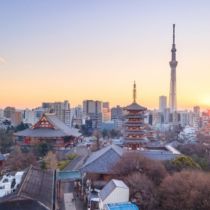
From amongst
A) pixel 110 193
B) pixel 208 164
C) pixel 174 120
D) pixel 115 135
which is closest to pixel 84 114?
pixel 174 120

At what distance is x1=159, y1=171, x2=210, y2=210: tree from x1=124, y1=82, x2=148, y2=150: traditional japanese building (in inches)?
521

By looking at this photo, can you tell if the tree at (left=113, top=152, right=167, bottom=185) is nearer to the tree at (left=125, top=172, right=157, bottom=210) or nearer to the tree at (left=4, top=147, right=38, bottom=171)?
the tree at (left=125, top=172, right=157, bottom=210)

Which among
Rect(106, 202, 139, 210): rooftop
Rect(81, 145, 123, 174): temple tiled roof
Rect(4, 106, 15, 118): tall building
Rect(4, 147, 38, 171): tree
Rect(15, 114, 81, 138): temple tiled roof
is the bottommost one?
Rect(106, 202, 139, 210): rooftop

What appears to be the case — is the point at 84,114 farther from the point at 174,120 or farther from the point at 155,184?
the point at 155,184

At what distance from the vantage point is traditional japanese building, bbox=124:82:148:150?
91.5 feet

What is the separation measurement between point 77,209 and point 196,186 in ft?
18.4

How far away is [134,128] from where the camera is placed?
28.6m

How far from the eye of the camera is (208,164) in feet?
69.2

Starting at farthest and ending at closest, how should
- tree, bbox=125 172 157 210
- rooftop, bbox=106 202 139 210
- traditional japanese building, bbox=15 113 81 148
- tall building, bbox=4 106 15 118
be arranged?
tall building, bbox=4 106 15 118 → traditional japanese building, bbox=15 113 81 148 → tree, bbox=125 172 157 210 → rooftop, bbox=106 202 139 210

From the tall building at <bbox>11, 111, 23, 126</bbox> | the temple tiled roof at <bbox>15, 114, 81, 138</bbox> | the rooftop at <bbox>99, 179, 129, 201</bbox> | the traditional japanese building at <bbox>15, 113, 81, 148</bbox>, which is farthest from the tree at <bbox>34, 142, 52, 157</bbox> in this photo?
the tall building at <bbox>11, 111, 23, 126</bbox>

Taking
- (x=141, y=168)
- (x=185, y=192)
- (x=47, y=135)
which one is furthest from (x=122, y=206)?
(x=47, y=135)

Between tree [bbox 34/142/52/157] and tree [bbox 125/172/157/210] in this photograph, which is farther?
tree [bbox 34/142/52/157]

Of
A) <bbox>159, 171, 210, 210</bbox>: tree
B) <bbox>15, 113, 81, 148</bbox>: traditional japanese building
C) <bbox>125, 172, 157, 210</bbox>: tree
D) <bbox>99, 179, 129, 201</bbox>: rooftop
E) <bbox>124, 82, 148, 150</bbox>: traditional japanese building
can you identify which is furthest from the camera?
<bbox>15, 113, 81, 148</bbox>: traditional japanese building

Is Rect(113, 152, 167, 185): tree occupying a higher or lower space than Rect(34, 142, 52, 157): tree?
higher
